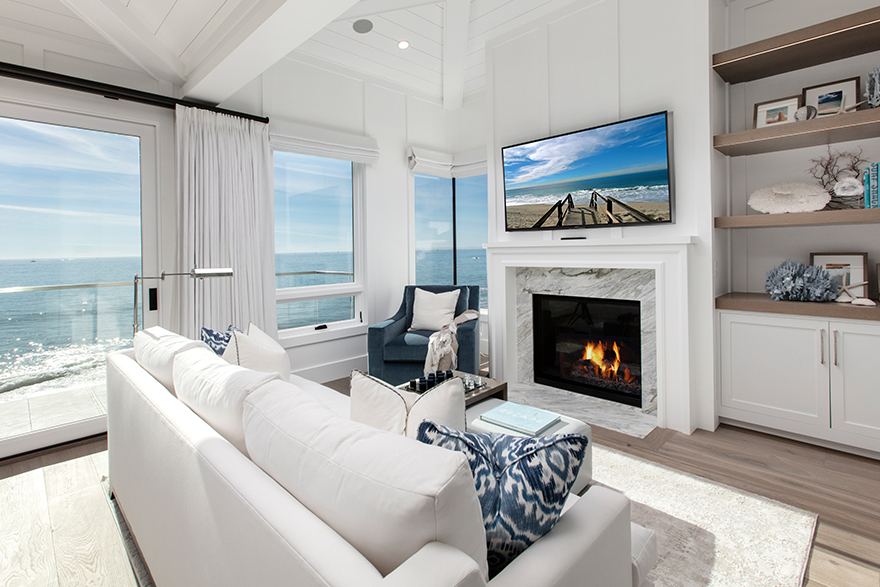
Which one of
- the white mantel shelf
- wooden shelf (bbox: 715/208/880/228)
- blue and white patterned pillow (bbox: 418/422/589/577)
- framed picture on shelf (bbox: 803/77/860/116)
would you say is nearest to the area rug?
blue and white patterned pillow (bbox: 418/422/589/577)

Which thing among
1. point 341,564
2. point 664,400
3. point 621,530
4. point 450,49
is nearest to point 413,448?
point 341,564

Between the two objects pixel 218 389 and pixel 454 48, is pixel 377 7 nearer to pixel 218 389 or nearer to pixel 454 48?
pixel 454 48

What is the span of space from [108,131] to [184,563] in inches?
117

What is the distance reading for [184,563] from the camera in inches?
45.3

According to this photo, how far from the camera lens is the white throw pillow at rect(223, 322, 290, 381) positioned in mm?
2033

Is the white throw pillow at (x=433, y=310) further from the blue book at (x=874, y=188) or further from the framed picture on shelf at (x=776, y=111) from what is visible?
the blue book at (x=874, y=188)

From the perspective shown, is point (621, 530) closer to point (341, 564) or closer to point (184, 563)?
point (341, 564)

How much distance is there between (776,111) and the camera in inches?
105

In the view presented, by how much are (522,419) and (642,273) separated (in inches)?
67.4

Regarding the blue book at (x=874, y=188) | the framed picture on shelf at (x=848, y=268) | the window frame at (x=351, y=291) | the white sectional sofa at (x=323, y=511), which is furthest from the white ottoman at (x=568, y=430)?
the window frame at (x=351, y=291)

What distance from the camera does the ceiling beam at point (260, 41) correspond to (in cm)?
216

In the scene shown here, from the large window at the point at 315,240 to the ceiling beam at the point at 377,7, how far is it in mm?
1257

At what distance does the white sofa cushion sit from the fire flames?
2.80 m

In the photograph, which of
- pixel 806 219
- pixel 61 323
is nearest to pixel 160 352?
pixel 61 323
